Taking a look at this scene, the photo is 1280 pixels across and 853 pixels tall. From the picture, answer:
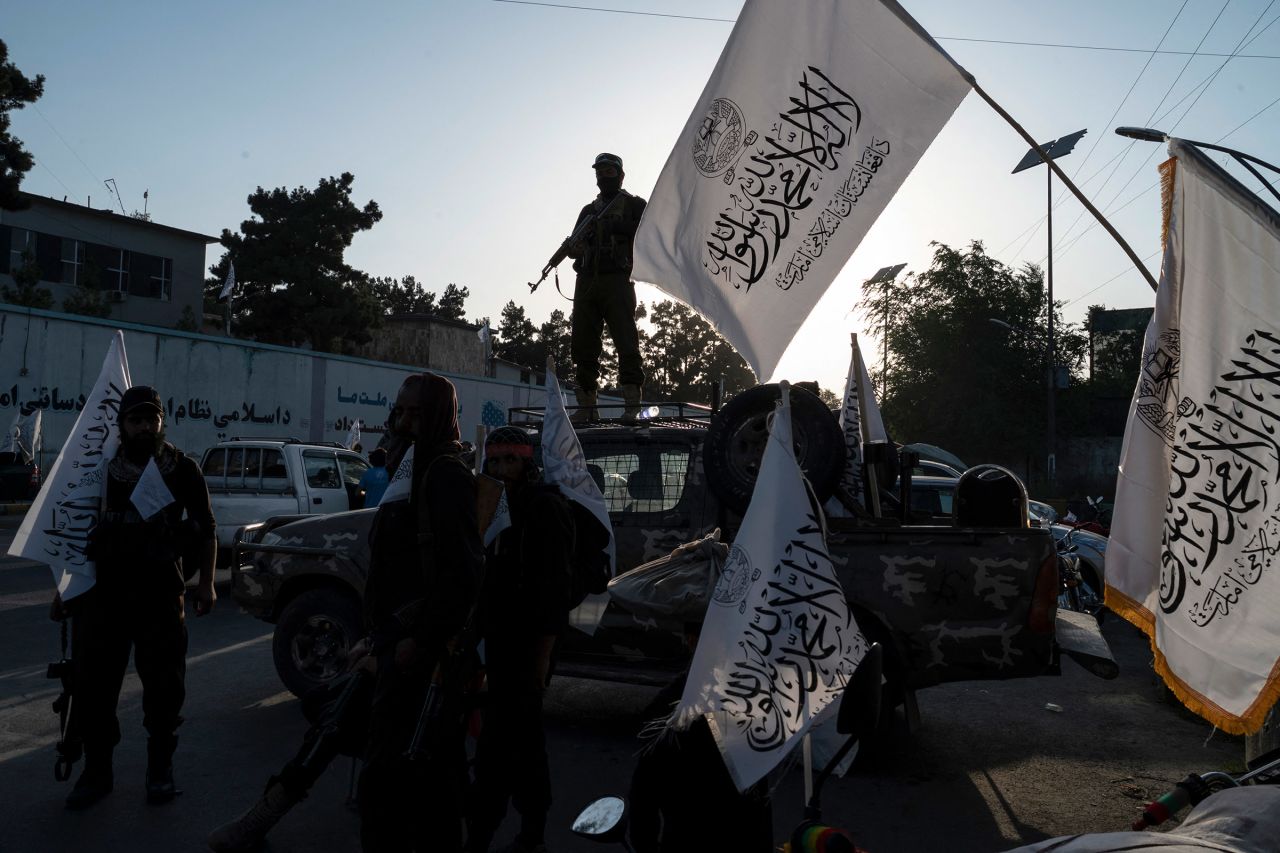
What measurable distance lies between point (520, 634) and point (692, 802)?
152cm

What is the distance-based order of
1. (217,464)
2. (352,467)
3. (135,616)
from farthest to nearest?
1. (352,467)
2. (217,464)
3. (135,616)

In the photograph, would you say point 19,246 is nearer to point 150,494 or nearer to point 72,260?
point 72,260

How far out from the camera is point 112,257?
1555 inches

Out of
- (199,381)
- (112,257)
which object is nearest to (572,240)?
(199,381)

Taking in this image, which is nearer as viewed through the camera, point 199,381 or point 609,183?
point 609,183

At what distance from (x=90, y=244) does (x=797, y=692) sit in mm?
42181

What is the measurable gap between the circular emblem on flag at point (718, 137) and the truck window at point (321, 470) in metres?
10.6

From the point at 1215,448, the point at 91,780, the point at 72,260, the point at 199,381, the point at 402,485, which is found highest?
the point at 72,260

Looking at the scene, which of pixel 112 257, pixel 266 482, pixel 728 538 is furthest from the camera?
pixel 112 257

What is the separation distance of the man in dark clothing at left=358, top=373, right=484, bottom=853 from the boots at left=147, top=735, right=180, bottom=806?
1.81 meters

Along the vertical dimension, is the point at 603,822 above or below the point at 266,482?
below

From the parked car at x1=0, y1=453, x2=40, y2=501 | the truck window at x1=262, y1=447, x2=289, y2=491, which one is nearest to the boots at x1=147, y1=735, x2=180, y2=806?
the truck window at x1=262, y1=447, x2=289, y2=491

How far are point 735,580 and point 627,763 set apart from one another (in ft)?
10.3

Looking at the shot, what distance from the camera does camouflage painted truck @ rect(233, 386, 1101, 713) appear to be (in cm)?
537
